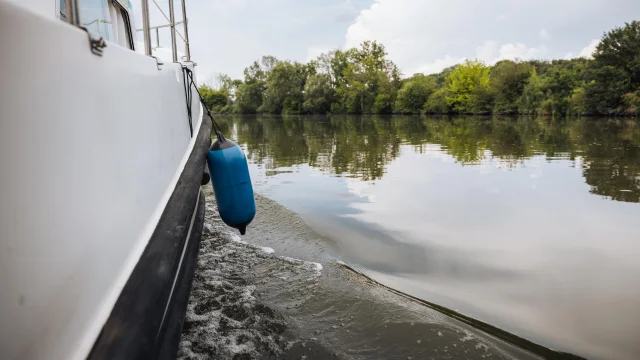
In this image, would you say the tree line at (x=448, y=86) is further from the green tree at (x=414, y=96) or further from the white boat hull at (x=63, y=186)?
the white boat hull at (x=63, y=186)

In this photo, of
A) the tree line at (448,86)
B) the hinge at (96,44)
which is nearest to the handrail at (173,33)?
the hinge at (96,44)

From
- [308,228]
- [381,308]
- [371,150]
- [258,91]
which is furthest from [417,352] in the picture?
[258,91]

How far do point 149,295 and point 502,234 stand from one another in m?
3.54

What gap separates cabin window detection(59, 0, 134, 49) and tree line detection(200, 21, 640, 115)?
3356 cm

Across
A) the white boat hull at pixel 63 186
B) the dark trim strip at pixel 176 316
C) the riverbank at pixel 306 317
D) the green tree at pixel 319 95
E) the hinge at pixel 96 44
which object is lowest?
the riverbank at pixel 306 317

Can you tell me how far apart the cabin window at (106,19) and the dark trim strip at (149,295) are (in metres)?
1.03

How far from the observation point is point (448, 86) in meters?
47.2

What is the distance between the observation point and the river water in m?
2.75

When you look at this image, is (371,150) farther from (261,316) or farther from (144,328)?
(144,328)

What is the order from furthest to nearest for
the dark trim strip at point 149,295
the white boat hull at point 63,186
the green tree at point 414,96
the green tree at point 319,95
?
the green tree at point 319,95 → the green tree at point 414,96 → the dark trim strip at point 149,295 → the white boat hull at point 63,186

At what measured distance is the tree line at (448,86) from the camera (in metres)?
31.6

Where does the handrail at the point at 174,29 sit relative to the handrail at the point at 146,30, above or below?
above

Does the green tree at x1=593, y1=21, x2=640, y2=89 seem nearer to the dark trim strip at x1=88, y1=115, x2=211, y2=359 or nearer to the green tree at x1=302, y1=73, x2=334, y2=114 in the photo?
the green tree at x1=302, y1=73, x2=334, y2=114

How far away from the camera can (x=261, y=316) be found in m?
2.78
